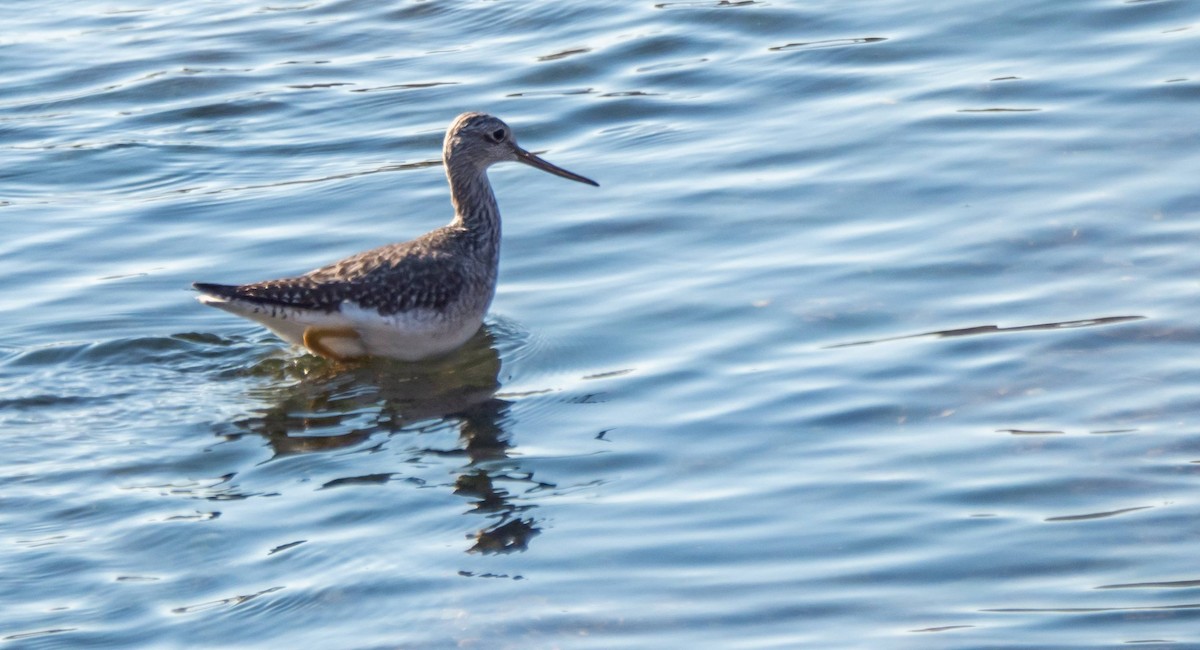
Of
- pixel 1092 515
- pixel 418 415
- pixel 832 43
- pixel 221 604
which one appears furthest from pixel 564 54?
pixel 221 604

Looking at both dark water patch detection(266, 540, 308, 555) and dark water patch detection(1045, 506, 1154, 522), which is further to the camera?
dark water patch detection(266, 540, 308, 555)

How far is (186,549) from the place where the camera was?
6930 mm

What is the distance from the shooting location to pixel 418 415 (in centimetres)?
845

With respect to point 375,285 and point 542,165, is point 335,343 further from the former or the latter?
point 542,165

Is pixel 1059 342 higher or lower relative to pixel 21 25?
lower

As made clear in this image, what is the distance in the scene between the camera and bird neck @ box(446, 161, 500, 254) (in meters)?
9.83

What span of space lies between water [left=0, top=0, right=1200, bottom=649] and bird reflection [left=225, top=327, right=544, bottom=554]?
0.09 ft

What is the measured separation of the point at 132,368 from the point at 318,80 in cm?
567

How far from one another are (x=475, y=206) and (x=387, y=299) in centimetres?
126

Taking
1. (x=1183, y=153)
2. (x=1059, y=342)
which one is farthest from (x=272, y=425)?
(x=1183, y=153)

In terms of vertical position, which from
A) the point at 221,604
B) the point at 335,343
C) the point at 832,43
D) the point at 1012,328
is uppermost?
the point at 832,43

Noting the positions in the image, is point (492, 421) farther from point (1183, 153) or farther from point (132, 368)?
point (1183, 153)

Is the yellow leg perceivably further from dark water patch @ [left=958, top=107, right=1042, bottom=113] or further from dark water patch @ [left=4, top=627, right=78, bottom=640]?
dark water patch @ [left=958, top=107, right=1042, bottom=113]

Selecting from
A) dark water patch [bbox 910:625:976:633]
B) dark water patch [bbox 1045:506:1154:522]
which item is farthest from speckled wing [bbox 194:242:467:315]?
dark water patch [bbox 910:625:976:633]
